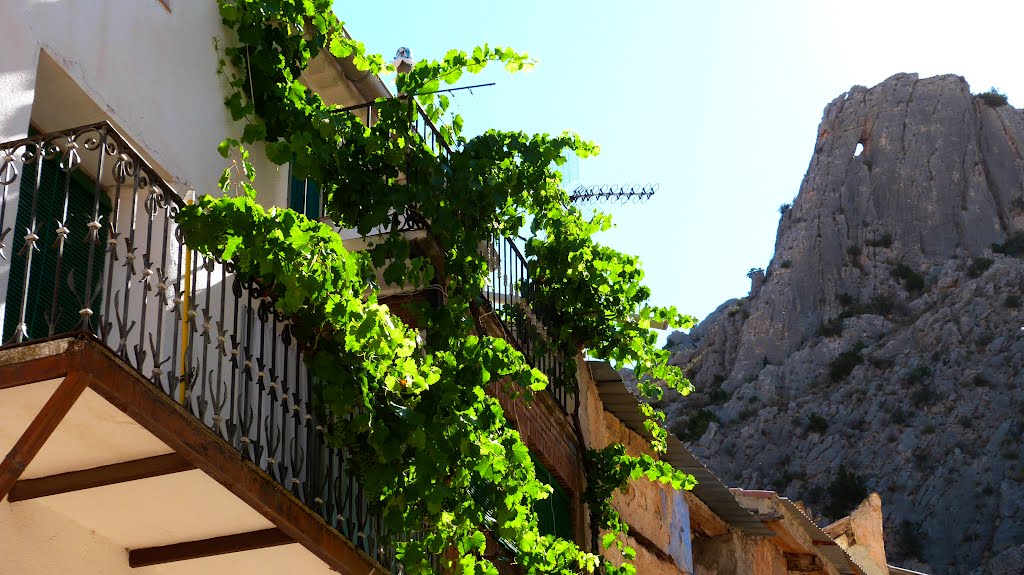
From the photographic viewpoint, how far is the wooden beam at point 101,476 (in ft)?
15.1

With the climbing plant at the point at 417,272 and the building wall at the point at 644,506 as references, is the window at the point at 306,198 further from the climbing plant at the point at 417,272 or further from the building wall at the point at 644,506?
the building wall at the point at 644,506

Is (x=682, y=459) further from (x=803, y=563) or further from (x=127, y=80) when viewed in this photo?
(x=127, y=80)

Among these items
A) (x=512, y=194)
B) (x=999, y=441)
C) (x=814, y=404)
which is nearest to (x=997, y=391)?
(x=999, y=441)

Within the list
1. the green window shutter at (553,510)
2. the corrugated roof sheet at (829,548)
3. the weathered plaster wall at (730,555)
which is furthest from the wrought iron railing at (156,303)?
the corrugated roof sheet at (829,548)

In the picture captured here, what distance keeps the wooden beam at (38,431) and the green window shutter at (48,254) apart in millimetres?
967

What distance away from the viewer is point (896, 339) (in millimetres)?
56062

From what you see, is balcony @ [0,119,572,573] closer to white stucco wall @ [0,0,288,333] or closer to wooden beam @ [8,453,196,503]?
wooden beam @ [8,453,196,503]

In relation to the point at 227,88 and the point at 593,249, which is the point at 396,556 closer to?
the point at 227,88

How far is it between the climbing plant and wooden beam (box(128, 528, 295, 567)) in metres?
0.76

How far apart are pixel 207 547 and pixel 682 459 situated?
6.40m

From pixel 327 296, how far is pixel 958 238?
63.0 metres

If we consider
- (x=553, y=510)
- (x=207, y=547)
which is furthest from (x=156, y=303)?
(x=553, y=510)

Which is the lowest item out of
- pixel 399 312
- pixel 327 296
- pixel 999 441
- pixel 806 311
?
pixel 327 296

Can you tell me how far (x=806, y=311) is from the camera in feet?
204
